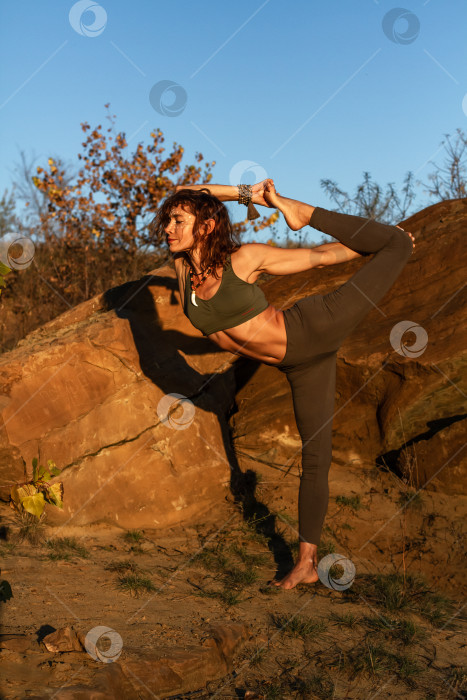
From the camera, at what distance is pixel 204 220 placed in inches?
133

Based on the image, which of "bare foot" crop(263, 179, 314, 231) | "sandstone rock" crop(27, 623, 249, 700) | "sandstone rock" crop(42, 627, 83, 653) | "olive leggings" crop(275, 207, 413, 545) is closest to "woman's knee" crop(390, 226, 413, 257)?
"olive leggings" crop(275, 207, 413, 545)

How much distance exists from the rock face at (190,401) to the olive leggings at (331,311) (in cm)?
133

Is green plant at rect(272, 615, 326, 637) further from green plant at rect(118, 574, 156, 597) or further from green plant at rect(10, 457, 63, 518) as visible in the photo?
green plant at rect(10, 457, 63, 518)

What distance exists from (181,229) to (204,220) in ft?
0.42

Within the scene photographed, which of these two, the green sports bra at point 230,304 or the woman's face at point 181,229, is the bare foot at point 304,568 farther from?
the woman's face at point 181,229

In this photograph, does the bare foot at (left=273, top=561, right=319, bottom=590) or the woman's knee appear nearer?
the woman's knee

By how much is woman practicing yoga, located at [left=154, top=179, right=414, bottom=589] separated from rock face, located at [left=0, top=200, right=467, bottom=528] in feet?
4.38

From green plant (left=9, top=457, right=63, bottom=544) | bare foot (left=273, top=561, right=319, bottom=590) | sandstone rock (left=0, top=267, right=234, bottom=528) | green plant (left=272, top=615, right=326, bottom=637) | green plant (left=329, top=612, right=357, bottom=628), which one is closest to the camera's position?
green plant (left=9, top=457, right=63, bottom=544)

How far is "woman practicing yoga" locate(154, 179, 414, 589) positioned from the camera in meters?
3.31

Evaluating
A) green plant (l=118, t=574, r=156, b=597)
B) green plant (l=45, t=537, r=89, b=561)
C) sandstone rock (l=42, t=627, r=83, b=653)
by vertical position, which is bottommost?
green plant (l=45, t=537, r=89, b=561)

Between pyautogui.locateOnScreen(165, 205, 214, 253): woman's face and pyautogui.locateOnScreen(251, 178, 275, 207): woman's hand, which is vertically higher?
pyautogui.locateOnScreen(251, 178, 275, 207): woman's hand

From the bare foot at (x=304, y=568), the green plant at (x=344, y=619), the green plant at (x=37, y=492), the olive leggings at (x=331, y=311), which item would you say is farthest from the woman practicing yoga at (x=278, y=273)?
the green plant at (x=37, y=492)

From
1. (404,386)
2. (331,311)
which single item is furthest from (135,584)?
(404,386)

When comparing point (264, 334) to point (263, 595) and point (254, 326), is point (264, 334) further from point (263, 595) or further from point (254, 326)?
point (263, 595)
